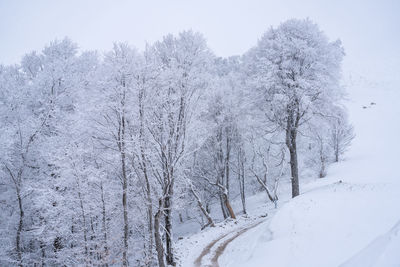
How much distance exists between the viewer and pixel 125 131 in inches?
487

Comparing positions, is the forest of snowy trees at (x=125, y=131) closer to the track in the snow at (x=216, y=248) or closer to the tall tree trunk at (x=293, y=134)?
the tall tree trunk at (x=293, y=134)

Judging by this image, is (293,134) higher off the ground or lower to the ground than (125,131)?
lower

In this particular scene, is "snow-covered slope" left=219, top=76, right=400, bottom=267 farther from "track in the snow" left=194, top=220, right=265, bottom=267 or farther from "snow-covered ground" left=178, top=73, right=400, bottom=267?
"track in the snow" left=194, top=220, right=265, bottom=267

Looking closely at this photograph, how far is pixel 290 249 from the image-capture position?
8.33 meters

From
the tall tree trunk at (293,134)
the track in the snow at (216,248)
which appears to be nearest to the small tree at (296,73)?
the tall tree trunk at (293,134)

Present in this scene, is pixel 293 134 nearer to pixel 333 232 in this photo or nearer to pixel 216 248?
pixel 333 232

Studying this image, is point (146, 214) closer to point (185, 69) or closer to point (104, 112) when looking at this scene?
point (104, 112)

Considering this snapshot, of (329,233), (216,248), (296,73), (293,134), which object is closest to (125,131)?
(216,248)

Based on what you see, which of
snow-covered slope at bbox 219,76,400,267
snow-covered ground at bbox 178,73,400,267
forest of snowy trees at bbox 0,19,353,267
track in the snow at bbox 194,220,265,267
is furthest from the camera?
track in the snow at bbox 194,220,265,267

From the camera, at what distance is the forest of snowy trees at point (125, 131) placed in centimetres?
1186

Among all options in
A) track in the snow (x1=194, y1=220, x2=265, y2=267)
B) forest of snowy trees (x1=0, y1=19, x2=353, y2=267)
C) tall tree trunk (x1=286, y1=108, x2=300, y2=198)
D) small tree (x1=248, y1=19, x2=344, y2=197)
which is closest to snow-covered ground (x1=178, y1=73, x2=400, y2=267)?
track in the snow (x1=194, y1=220, x2=265, y2=267)

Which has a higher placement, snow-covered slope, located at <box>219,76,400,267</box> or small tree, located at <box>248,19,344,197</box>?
small tree, located at <box>248,19,344,197</box>

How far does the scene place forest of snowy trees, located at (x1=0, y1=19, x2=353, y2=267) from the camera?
38.9 ft

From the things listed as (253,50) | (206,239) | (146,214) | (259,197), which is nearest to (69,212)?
(146,214)
